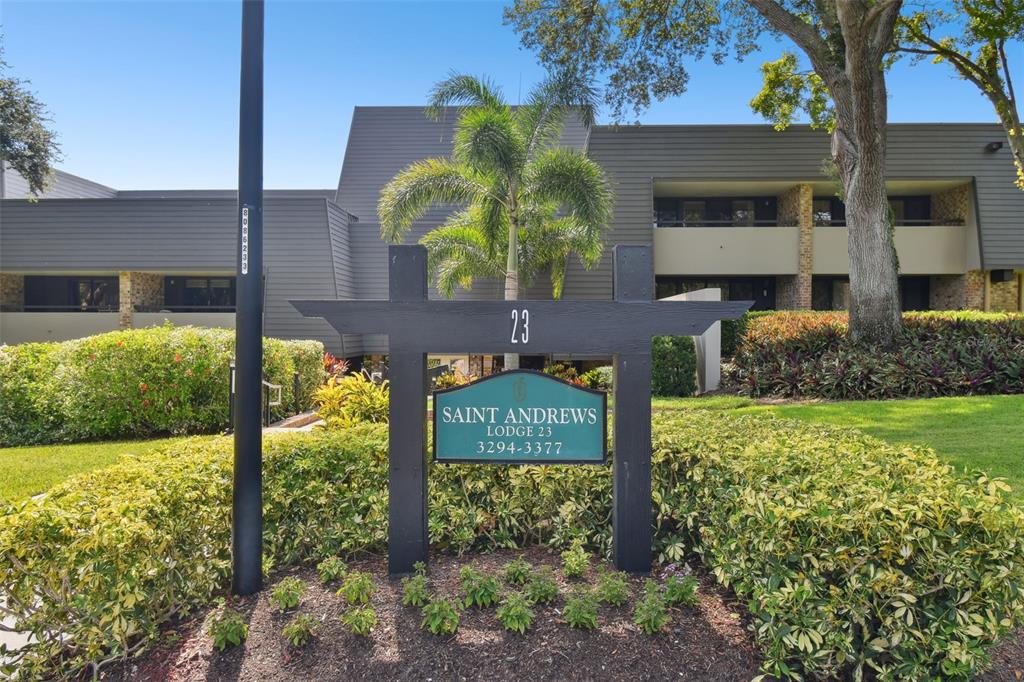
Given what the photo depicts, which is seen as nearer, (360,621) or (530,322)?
(360,621)

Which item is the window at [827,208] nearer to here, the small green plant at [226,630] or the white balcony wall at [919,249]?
the white balcony wall at [919,249]

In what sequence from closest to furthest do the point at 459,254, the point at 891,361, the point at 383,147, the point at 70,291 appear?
the point at 891,361, the point at 459,254, the point at 70,291, the point at 383,147

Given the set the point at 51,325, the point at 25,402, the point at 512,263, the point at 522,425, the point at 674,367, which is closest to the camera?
the point at 522,425

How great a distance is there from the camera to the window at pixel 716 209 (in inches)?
885

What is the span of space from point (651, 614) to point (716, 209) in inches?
858

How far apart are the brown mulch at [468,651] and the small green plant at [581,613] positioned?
0.14 feet

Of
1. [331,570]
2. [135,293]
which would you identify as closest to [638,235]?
[135,293]

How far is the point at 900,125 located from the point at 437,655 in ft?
75.1

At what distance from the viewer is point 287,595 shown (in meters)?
3.18

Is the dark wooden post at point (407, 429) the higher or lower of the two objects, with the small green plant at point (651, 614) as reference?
higher

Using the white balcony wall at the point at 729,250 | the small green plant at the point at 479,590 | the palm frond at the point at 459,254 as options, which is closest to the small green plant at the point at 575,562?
the small green plant at the point at 479,590

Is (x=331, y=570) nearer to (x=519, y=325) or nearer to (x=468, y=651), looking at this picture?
(x=468, y=651)

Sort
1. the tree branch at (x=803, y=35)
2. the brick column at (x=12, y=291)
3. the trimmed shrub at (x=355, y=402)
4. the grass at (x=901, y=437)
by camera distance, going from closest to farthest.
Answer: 1. the grass at (x=901, y=437)
2. the trimmed shrub at (x=355, y=402)
3. the tree branch at (x=803, y=35)
4. the brick column at (x=12, y=291)

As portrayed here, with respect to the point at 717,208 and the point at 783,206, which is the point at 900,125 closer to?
the point at 783,206
